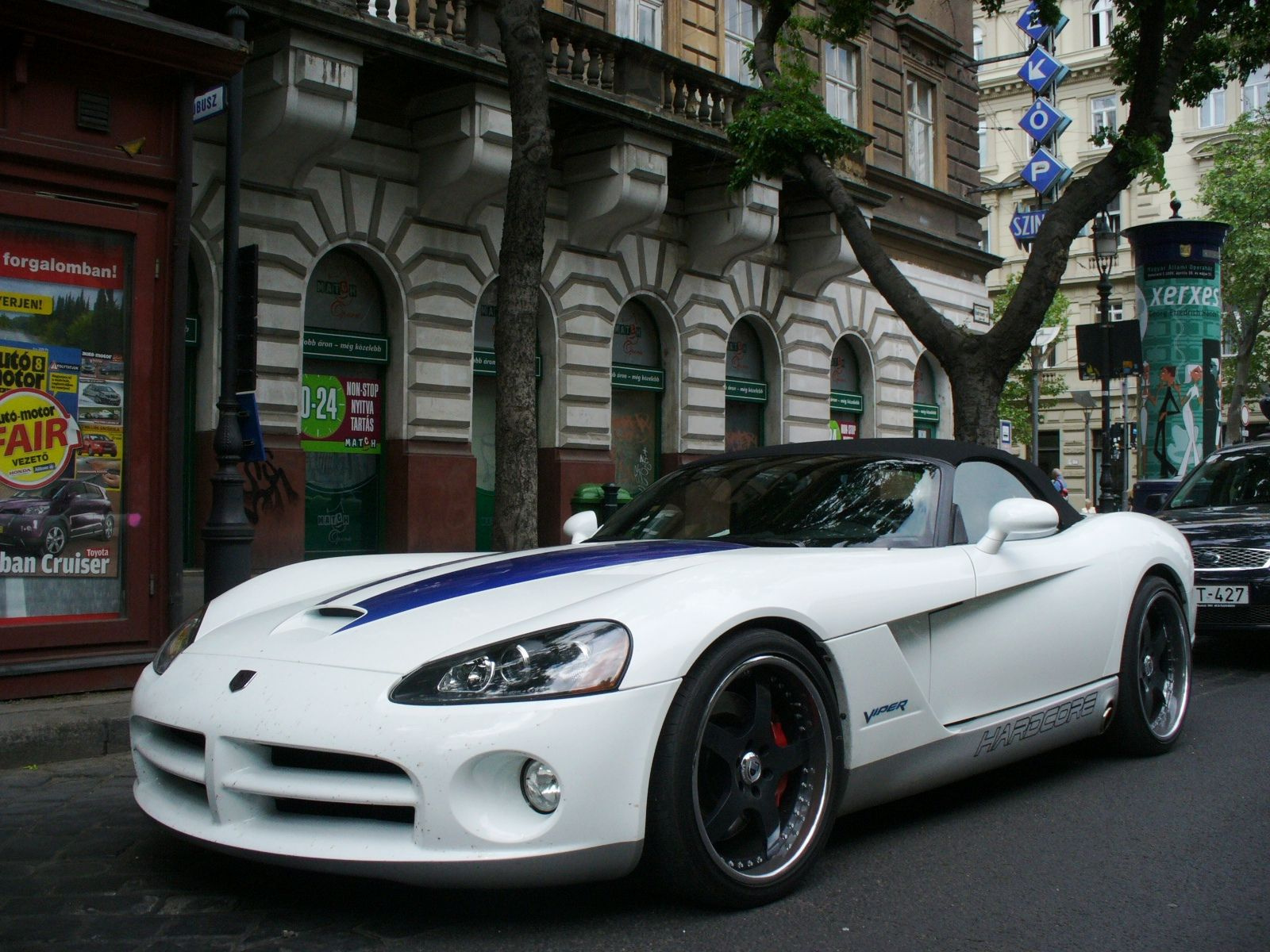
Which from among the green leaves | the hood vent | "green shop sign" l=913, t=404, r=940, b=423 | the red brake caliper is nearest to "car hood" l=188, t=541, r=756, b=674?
the hood vent

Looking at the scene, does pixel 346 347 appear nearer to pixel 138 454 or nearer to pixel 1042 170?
pixel 138 454

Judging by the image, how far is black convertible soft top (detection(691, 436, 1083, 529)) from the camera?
192 inches

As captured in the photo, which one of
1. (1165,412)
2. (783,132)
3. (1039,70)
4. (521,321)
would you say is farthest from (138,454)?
(1039,70)

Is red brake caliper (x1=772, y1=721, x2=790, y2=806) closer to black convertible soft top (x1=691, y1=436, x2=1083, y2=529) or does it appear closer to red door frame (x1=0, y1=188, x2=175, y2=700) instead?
black convertible soft top (x1=691, y1=436, x2=1083, y2=529)

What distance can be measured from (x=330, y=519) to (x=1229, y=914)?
36.1 feet

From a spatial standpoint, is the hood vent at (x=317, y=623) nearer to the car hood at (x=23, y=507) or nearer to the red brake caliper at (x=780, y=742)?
the red brake caliper at (x=780, y=742)

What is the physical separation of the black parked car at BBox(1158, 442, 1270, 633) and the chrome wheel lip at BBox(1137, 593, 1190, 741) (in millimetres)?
2892

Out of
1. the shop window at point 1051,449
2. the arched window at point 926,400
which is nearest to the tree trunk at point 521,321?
the arched window at point 926,400

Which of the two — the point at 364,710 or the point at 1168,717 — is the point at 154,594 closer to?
the point at 364,710

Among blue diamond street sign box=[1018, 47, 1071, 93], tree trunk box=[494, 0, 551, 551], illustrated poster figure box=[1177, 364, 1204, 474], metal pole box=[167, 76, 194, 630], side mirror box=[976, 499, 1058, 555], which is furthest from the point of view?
blue diamond street sign box=[1018, 47, 1071, 93]

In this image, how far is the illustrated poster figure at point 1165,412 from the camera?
18.1 m

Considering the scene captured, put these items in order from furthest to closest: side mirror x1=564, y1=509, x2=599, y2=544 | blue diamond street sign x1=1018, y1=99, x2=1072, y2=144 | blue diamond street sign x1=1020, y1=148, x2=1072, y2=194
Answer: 1. blue diamond street sign x1=1018, y1=99, x2=1072, y2=144
2. blue diamond street sign x1=1020, y1=148, x2=1072, y2=194
3. side mirror x1=564, y1=509, x2=599, y2=544

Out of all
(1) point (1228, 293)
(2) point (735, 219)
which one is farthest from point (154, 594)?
(1) point (1228, 293)

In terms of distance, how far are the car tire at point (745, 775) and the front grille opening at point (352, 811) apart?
609 millimetres
